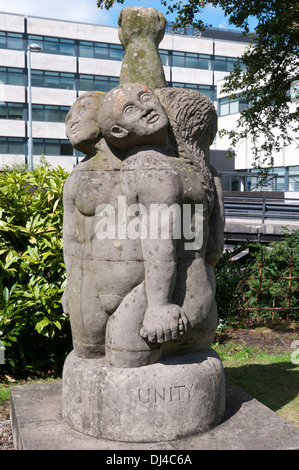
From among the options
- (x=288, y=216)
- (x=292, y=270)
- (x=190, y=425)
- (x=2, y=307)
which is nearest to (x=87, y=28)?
(x=288, y=216)

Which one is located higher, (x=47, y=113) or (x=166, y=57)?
(x=166, y=57)

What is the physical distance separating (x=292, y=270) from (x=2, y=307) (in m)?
5.23

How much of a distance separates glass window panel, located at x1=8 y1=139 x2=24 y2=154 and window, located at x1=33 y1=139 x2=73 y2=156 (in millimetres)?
966

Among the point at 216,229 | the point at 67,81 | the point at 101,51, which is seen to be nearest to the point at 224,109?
the point at 101,51

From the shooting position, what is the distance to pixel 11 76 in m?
35.8

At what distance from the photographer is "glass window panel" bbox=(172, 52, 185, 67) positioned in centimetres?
3978

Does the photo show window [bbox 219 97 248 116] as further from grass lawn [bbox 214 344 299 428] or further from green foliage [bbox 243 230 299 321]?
grass lawn [bbox 214 344 299 428]

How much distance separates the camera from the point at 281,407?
4.68 metres

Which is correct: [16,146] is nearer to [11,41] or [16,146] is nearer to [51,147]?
[51,147]


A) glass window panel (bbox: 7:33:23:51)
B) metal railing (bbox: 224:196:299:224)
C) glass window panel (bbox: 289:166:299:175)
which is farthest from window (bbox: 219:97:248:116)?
metal railing (bbox: 224:196:299:224)

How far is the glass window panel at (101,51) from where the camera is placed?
37562 mm

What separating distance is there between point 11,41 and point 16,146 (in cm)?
721

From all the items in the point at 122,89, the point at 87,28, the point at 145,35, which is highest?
the point at 87,28

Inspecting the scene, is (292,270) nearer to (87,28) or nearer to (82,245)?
(82,245)
